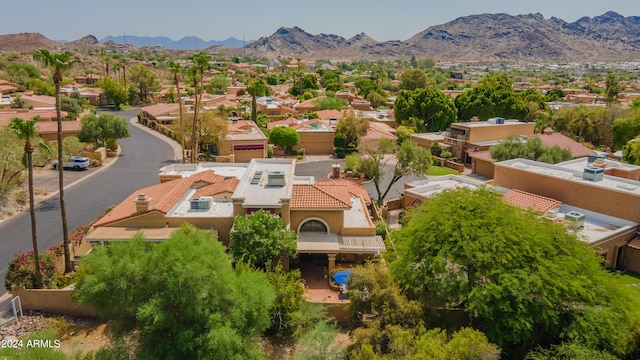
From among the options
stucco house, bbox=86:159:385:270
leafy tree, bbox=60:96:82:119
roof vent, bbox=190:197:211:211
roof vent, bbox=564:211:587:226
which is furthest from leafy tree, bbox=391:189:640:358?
leafy tree, bbox=60:96:82:119

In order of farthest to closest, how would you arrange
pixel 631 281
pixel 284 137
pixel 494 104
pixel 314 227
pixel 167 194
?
1. pixel 494 104
2. pixel 284 137
3. pixel 167 194
4. pixel 314 227
5. pixel 631 281

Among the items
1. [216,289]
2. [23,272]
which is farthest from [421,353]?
[23,272]

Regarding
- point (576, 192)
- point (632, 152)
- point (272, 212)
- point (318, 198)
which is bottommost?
point (272, 212)

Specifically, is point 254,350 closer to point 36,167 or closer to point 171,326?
point 171,326

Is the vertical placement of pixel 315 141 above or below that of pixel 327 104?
below

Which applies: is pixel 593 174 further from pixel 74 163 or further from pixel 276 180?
pixel 74 163

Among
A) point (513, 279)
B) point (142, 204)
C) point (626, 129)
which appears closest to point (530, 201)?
point (513, 279)
